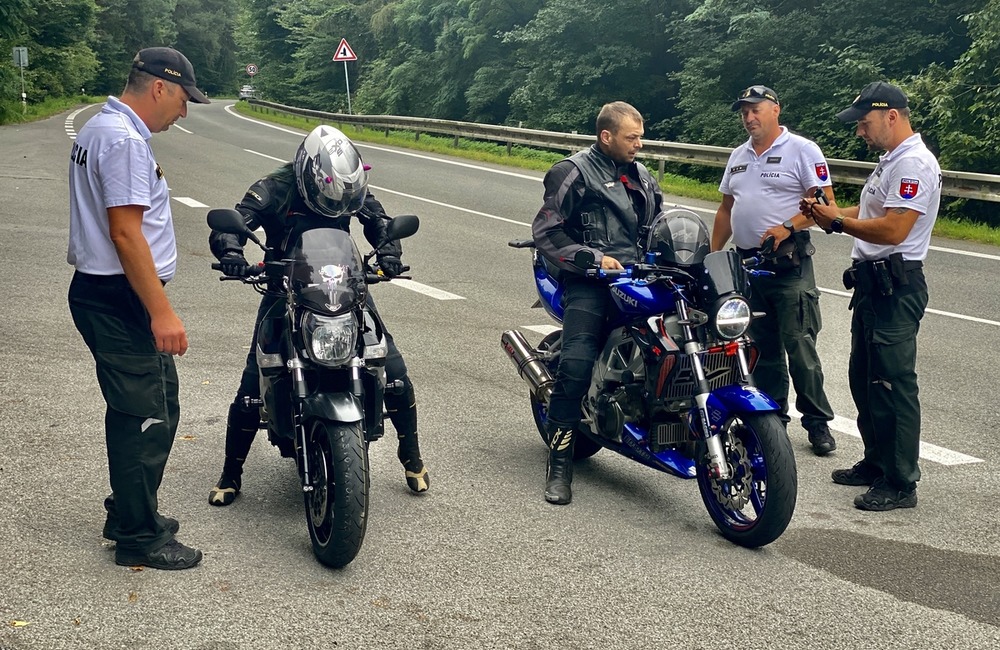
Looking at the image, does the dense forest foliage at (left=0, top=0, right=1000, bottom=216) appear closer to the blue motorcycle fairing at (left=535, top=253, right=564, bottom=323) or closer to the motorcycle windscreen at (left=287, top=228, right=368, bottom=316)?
the blue motorcycle fairing at (left=535, top=253, right=564, bottom=323)

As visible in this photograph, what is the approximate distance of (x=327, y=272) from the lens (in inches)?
178

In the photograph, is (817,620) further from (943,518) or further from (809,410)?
(809,410)

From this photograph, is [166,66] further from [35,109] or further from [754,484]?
[35,109]

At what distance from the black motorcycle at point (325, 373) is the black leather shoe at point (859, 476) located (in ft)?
7.66

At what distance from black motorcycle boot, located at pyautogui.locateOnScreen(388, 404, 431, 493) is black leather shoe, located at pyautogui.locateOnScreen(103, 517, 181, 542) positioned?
109 cm

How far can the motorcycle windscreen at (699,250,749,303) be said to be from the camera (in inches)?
187

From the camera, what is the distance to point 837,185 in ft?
62.3

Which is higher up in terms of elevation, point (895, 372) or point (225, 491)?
point (895, 372)

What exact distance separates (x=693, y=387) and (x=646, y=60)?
86.4ft

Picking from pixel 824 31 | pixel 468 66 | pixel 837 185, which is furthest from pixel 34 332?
pixel 468 66

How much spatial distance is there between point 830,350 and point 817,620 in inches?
190

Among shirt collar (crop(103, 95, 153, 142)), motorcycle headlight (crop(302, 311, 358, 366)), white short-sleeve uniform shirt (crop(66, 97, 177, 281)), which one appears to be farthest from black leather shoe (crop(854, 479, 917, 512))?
shirt collar (crop(103, 95, 153, 142))

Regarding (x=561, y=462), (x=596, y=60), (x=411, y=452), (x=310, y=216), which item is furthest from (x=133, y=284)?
(x=596, y=60)

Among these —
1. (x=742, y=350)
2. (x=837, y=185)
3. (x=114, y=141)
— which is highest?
(x=114, y=141)
